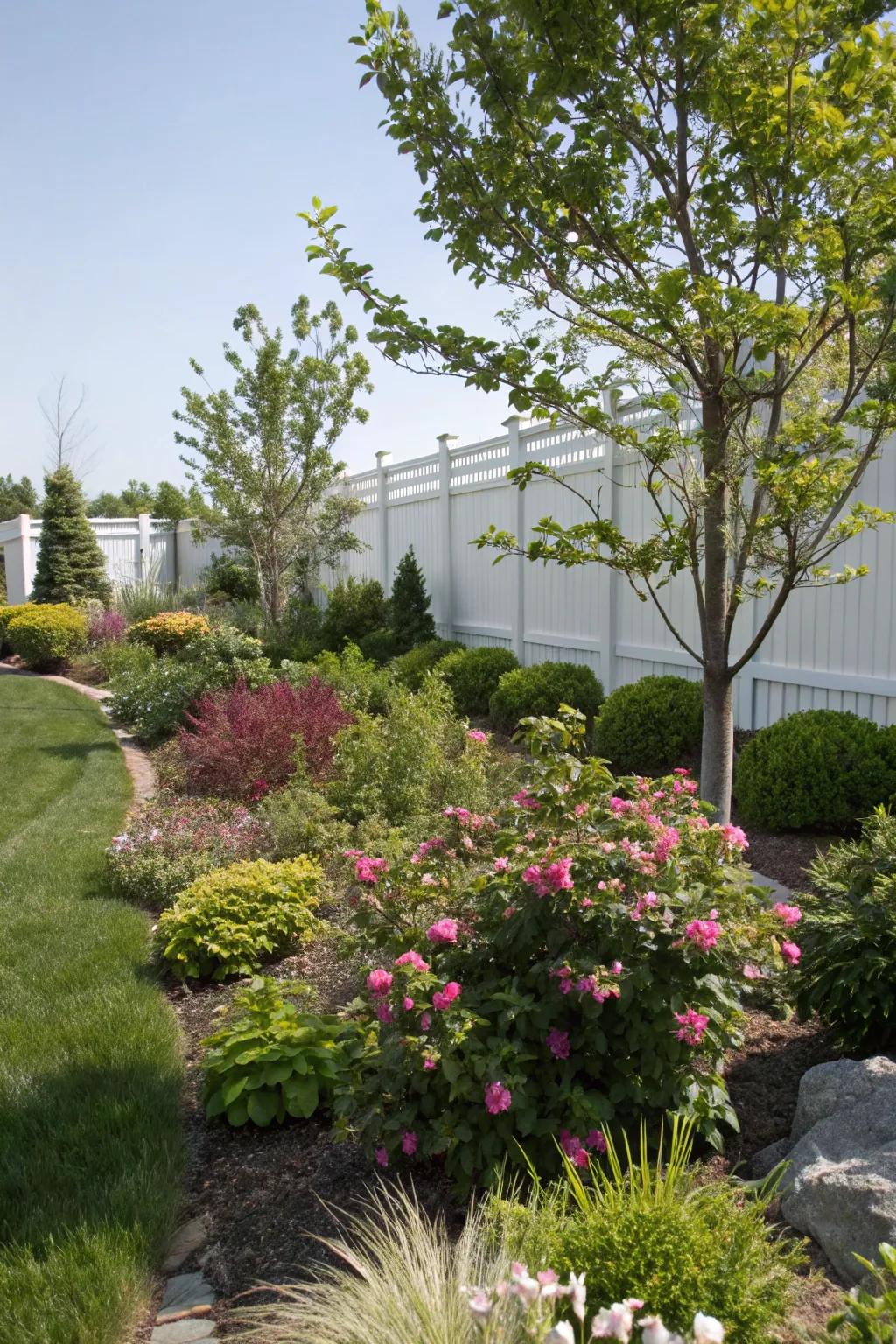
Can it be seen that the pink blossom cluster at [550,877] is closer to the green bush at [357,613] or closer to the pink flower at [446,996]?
the pink flower at [446,996]

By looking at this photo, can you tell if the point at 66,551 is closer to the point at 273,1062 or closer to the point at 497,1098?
the point at 273,1062

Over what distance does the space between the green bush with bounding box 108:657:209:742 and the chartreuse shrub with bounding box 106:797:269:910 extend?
10.2 feet

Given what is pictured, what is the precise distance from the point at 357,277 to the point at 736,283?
149cm

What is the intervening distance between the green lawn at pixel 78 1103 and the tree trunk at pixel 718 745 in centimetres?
237

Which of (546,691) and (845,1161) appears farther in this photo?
(546,691)

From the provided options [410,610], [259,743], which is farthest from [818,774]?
[410,610]

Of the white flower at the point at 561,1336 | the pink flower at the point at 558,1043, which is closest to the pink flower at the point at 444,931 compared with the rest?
the pink flower at the point at 558,1043

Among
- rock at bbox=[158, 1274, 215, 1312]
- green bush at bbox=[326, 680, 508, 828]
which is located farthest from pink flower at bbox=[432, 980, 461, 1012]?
green bush at bbox=[326, 680, 508, 828]

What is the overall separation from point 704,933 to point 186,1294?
149 centimetres

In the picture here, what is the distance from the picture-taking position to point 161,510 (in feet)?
125

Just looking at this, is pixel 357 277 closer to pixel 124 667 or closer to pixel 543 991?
pixel 543 991

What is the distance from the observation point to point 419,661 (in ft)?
35.5

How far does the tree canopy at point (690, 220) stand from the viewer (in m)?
3.23

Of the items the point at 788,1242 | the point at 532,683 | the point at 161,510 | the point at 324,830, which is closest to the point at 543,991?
the point at 788,1242
